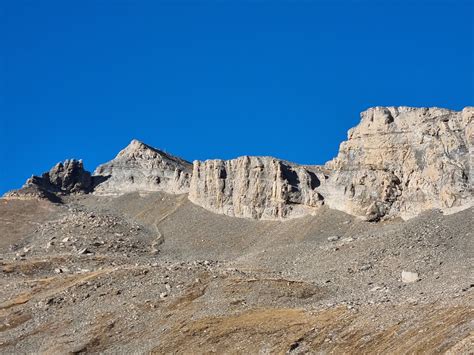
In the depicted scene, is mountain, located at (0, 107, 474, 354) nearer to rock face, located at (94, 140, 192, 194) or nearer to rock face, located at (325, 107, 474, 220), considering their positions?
rock face, located at (325, 107, 474, 220)

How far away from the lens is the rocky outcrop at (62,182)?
116 meters

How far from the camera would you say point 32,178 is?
119 metres

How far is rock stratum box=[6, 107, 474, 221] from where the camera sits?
74.2 metres

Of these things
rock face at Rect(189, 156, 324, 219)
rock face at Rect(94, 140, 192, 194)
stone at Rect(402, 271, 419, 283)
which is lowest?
stone at Rect(402, 271, 419, 283)

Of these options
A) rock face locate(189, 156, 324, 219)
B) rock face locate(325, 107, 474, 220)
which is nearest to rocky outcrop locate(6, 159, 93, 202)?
rock face locate(189, 156, 324, 219)

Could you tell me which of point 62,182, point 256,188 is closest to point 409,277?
point 256,188

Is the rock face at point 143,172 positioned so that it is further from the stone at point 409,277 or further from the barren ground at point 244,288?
the stone at point 409,277

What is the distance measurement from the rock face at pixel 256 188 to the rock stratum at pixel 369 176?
0.39 ft

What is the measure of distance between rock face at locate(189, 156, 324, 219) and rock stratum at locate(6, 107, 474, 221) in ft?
0.39

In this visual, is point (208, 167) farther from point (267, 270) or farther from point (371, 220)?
point (267, 270)

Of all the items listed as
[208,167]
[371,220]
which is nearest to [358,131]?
[371,220]

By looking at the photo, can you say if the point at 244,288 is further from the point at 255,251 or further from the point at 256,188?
the point at 256,188

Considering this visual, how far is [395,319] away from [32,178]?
87.9 meters

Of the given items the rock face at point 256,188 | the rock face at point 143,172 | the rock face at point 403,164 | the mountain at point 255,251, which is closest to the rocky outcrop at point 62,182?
the mountain at point 255,251
